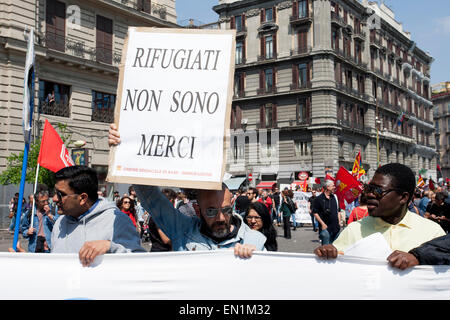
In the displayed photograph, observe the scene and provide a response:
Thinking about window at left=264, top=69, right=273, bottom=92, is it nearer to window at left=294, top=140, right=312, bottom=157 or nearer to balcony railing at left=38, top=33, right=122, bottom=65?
window at left=294, top=140, right=312, bottom=157

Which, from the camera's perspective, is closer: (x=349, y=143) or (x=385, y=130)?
(x=349, y=143)

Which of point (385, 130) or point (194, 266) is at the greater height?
point (385, 130)

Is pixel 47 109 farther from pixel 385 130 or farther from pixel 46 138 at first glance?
pixel 385 130

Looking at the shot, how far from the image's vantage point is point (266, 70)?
43.0 metres

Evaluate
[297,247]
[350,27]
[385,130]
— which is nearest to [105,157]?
[297,247]

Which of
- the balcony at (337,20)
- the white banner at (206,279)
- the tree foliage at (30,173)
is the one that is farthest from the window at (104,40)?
the balcony at (337,20)

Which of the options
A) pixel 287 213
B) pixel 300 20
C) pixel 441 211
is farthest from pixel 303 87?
pixel 441 211

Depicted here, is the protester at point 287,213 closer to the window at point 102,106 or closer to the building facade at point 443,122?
the window at point 102,106

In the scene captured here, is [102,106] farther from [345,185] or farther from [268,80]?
[268,80]

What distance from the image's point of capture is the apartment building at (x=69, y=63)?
62.5 ft

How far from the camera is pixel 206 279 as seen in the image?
2.85 meters

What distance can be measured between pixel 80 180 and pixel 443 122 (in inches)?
3773

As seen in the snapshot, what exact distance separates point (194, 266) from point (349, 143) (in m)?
41.6
